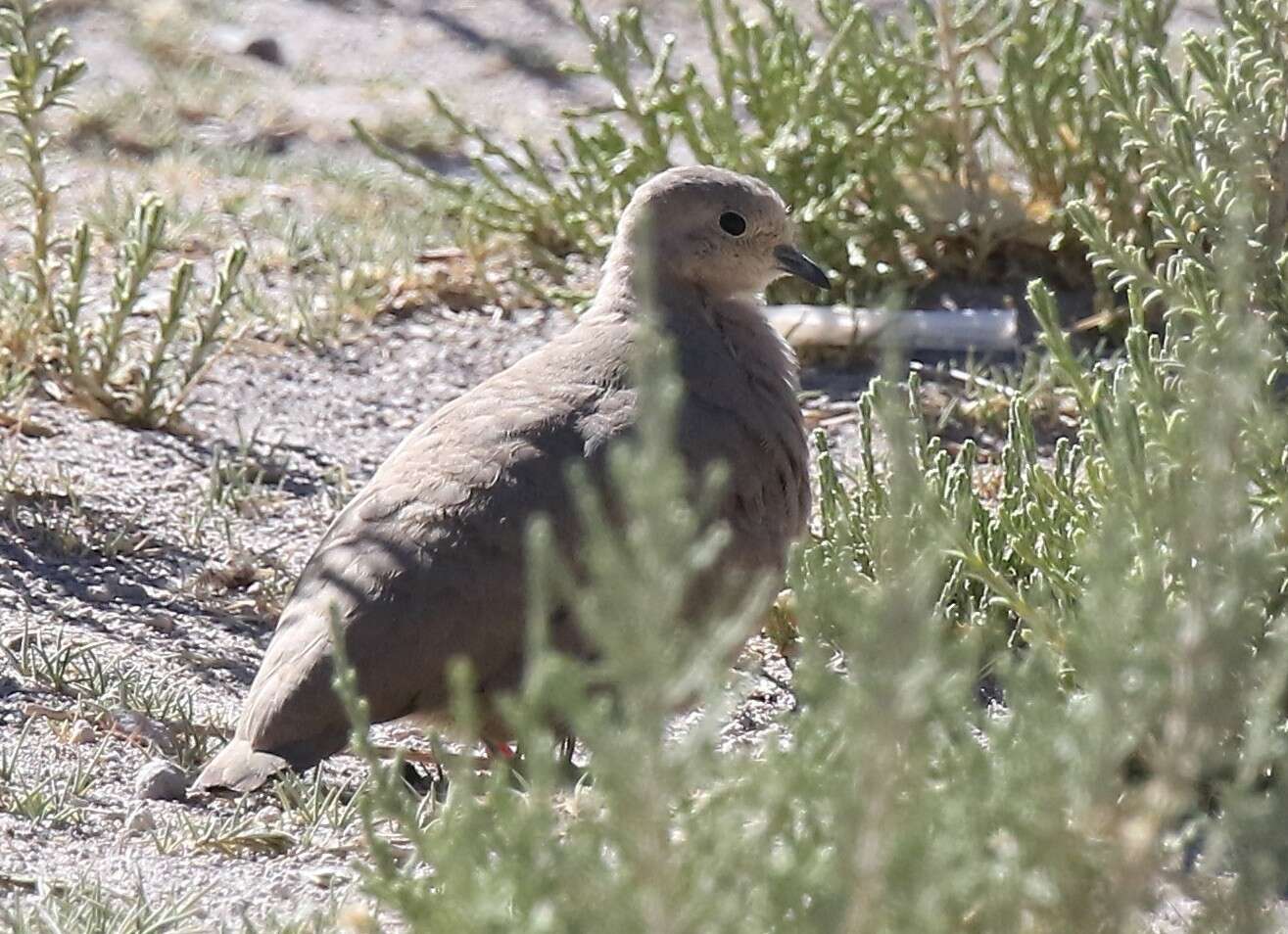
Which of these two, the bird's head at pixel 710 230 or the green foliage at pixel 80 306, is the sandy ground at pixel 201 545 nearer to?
the green foliage at pixel 80 306

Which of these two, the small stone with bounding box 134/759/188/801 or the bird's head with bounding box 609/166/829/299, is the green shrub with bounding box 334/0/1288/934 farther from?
the bird's head with bounding box 609/166/829/299

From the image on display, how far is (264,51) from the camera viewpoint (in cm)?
996

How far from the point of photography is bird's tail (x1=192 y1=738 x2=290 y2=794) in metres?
3.38

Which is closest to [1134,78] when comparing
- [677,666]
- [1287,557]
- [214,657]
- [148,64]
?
[1287,557]

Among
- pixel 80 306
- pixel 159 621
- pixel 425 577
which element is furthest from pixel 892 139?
pixel 425 577

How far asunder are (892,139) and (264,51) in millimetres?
4642

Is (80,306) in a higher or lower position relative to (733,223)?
lower

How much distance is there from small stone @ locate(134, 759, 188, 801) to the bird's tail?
0.51 feet

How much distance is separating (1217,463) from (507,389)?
238 cm

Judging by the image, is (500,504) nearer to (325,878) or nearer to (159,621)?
(325,878)

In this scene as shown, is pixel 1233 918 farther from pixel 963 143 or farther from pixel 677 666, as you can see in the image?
pixel 963 143

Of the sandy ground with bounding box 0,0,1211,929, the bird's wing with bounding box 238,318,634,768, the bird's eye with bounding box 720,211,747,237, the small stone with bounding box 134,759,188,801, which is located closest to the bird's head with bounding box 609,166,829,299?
the bird's eye with bounding box 720,211,747,237

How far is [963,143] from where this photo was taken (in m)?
6.27

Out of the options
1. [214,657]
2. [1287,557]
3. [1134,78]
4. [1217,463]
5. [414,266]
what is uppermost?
[1134,78]
